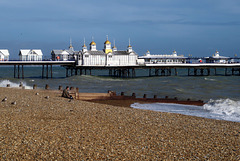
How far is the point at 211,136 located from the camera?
37.2ft

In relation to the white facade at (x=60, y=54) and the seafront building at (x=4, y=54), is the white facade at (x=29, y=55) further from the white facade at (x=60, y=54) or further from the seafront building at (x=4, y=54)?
the white facade at (x=60, y=54)

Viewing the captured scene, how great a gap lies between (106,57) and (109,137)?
2317 inches

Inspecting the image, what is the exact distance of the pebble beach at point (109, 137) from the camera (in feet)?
28.0

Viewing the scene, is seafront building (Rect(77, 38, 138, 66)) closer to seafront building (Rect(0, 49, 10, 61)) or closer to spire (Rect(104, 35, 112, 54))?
spire (Rect(104, 35, 112, 54))

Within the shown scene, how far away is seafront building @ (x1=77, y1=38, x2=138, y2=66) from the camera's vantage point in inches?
2640

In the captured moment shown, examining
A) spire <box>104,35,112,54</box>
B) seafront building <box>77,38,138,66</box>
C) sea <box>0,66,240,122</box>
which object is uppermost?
spire <box>104,35,112,54</box>

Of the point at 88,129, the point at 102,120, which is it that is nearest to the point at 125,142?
the point at 88,129

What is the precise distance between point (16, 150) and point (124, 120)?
5.84 m

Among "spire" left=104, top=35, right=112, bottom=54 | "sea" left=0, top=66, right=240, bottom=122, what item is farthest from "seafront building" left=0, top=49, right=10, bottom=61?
"spire" left=104, top=35, right=112, bottom=54

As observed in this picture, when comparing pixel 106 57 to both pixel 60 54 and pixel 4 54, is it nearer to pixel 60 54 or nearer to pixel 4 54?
pixel 60 54

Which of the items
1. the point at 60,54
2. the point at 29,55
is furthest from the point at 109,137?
the point at 60,54

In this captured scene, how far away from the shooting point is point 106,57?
6869 cm

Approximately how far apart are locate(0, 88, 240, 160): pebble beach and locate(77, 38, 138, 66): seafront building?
52.4m

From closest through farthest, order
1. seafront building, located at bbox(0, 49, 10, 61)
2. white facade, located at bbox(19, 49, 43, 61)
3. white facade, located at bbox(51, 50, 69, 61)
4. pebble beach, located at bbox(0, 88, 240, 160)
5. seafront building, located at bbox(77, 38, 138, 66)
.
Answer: pebble beach, located at bbox(0, 88, 240, 160), seafront building, located at bbox(77, 38, 138, 66), seafront building, located at bbox(0, 49, 10, 61), white facade, located at bbox(19, 49, 43, 61), white facade, located at bbox(51, 50, 69, 61)
